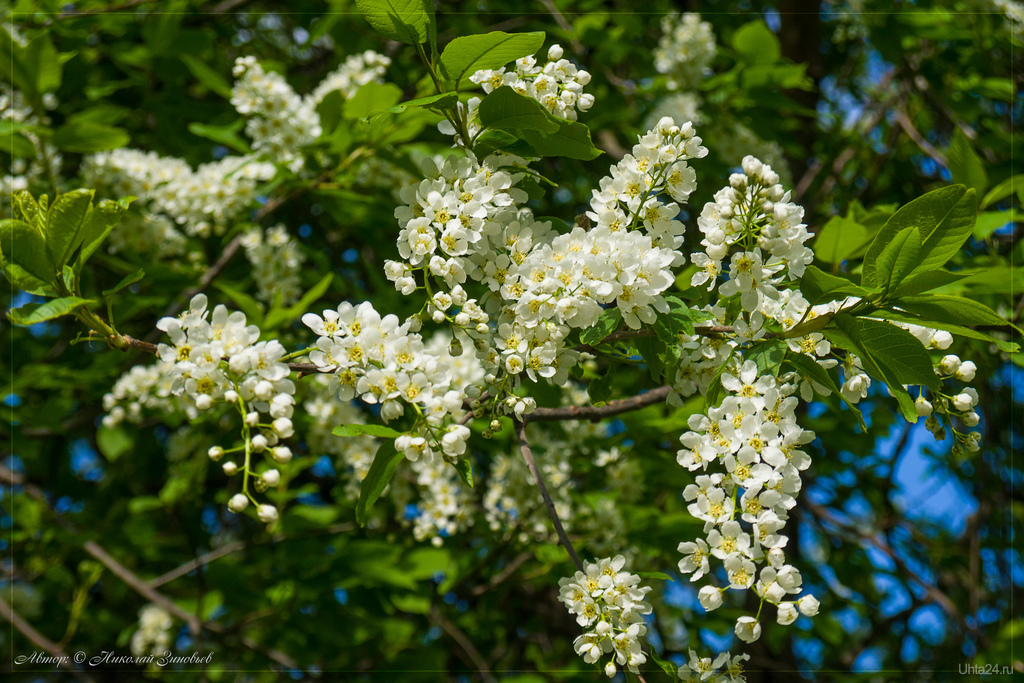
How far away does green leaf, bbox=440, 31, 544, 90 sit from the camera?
1681 millimetres

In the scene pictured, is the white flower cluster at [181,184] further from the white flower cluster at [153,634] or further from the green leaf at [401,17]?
the white flower cluster at [153,634]

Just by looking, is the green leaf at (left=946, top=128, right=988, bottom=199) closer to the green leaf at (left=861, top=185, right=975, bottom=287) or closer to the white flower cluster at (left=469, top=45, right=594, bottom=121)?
the green leaf at (left=861, top=185, right=975, bottom=287)

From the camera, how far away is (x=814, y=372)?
162 centimetres

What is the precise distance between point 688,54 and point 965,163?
196cm

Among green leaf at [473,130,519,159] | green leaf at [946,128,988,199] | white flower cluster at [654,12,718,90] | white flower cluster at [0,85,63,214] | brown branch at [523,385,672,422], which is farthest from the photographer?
white flower cluster at [654,12,718,90]

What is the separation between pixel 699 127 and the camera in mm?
4145

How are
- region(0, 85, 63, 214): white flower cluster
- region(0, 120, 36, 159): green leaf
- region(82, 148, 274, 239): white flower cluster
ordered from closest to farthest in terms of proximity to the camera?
1. region(0, 120, 36, 159): green leaf
2. region(0, 85, 63, 214): white flower cluster
3. region(82, 148, 274, 239): white flower cluster

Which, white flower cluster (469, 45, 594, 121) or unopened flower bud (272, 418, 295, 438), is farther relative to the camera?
white flower cluster (469, 45, 594, 121)

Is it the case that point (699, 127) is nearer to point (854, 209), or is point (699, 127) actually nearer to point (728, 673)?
point (854, 209)

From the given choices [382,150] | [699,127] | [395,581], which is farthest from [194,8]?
[395,581]

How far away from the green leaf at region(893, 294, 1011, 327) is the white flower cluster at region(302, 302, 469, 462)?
3.61ft

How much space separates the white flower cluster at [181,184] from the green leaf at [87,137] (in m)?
0.41

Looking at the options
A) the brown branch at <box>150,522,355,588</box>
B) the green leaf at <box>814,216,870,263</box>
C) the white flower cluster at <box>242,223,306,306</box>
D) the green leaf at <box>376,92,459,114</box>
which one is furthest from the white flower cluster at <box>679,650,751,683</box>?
the white flower cluster at <box>242,223,306,306</box>

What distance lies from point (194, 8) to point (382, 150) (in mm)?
2590
